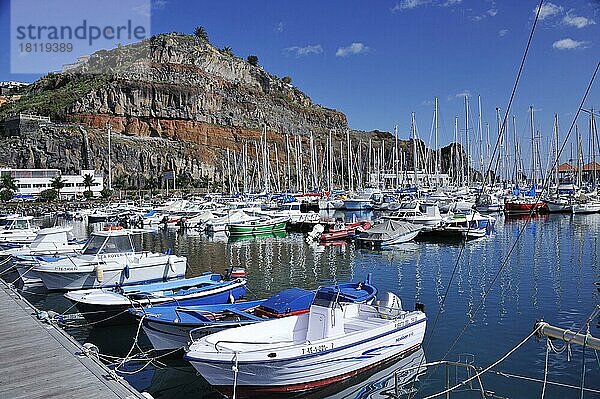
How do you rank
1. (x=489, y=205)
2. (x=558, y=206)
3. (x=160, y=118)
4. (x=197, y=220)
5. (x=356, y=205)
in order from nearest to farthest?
1. (x=197, y=220)
2. (x=489, y=205)
3. (x=558, y=206)
4. (x=356, y=205)
5. (x=160, y=118)

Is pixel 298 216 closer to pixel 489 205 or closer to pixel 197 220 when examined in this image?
pixel 197 220

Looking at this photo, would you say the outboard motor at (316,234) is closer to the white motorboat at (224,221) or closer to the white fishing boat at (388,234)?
the white fishing boat at (388,234)

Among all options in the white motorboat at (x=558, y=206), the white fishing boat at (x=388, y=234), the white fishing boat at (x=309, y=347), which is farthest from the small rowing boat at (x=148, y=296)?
the white motorboat at (x=558, y=206)

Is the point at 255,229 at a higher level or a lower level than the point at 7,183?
Answer: lower

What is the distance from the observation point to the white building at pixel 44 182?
108m

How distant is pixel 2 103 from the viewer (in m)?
176

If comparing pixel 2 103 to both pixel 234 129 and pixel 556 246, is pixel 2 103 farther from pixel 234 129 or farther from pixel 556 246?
pixel 556 246

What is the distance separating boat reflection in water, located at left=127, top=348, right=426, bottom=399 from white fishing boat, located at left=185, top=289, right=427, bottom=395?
8.8 inches

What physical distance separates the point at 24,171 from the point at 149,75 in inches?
2343

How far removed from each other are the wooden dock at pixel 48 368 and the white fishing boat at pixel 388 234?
30.6m

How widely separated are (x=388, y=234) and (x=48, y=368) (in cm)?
3400

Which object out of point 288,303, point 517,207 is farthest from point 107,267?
point 517,207

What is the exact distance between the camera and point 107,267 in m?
25.1

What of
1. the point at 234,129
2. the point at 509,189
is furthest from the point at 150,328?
the point at 234,129
